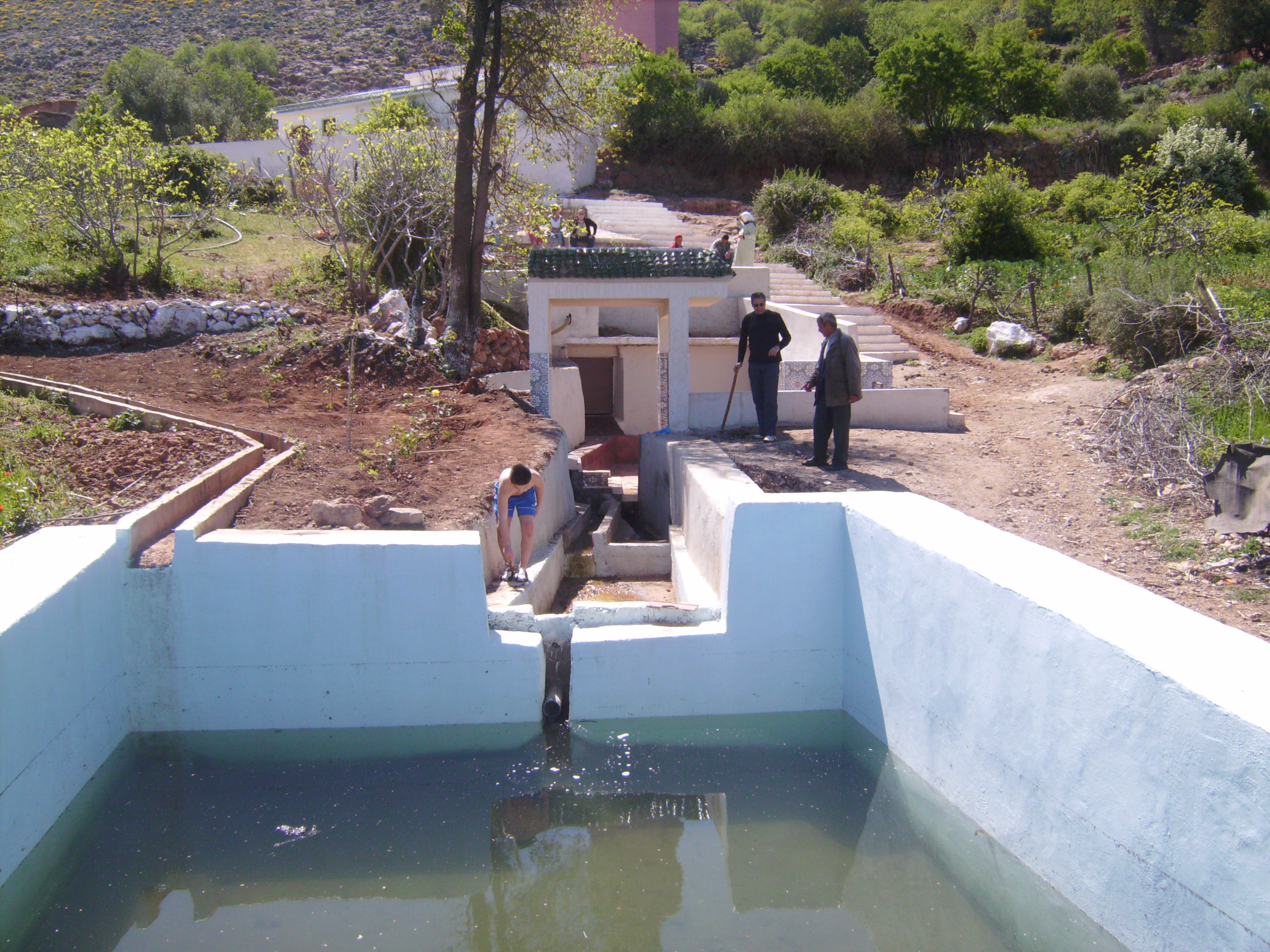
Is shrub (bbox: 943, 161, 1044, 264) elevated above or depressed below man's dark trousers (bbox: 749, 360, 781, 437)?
above

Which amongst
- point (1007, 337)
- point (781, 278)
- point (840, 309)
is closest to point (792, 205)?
point (781, 278)

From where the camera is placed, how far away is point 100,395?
28.8ft

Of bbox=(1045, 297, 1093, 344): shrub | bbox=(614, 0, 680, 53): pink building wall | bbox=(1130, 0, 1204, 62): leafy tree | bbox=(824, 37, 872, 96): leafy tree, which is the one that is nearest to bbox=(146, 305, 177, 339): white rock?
bbox=(1045, 297, 1093, 344): shrub

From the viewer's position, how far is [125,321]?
11.6m

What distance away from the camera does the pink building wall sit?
138 ft

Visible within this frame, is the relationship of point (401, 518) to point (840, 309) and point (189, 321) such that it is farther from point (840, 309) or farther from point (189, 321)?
point (840, 309)

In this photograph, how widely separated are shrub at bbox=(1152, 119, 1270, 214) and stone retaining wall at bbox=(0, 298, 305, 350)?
884 inches

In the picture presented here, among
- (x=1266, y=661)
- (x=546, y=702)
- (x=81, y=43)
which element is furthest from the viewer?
(x=81, y=43)

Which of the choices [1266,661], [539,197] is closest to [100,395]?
[539,197]

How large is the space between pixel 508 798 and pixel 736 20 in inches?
2840

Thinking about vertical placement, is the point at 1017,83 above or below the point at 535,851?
above

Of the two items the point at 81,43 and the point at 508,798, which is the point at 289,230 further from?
the point at 81,43

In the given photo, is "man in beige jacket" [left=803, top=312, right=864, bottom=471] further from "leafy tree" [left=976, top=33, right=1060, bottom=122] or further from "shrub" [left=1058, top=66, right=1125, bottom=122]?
"shrub" [left=1058, top=66, right=1125, bottom=122]

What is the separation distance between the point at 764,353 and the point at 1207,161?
20.7 meters
